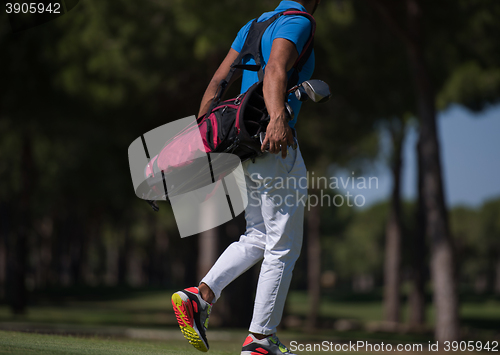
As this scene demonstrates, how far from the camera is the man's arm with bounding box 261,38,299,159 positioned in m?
2.96

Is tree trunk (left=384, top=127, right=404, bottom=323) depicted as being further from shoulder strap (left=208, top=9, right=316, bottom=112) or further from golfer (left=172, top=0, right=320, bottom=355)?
golfer (left=172, top=0, right=320, bottom=355)

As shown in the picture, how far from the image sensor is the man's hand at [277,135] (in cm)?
295

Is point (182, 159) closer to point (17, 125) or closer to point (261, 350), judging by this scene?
point (261, 350)

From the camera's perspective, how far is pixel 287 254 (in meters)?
3.20

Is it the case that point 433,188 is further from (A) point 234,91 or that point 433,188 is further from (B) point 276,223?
(B) point 276,223

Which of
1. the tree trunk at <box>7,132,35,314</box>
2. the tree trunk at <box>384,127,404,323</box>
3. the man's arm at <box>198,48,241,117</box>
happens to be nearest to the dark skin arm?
the man's arm at <box>198,48,241,117</box>

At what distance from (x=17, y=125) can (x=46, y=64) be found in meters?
1.77

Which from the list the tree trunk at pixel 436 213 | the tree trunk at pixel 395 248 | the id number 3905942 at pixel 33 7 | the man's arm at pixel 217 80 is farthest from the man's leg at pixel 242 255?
the tree trunk at pixel 395 248

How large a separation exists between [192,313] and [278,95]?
4.11ft

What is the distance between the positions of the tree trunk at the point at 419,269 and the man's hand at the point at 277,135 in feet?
42.0

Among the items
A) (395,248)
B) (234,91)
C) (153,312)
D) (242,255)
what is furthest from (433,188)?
(153,312)

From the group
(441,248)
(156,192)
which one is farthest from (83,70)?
(156,192)

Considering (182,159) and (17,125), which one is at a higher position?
(17,125)

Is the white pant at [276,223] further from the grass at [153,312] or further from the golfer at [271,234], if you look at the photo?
the grass at [153,312]
